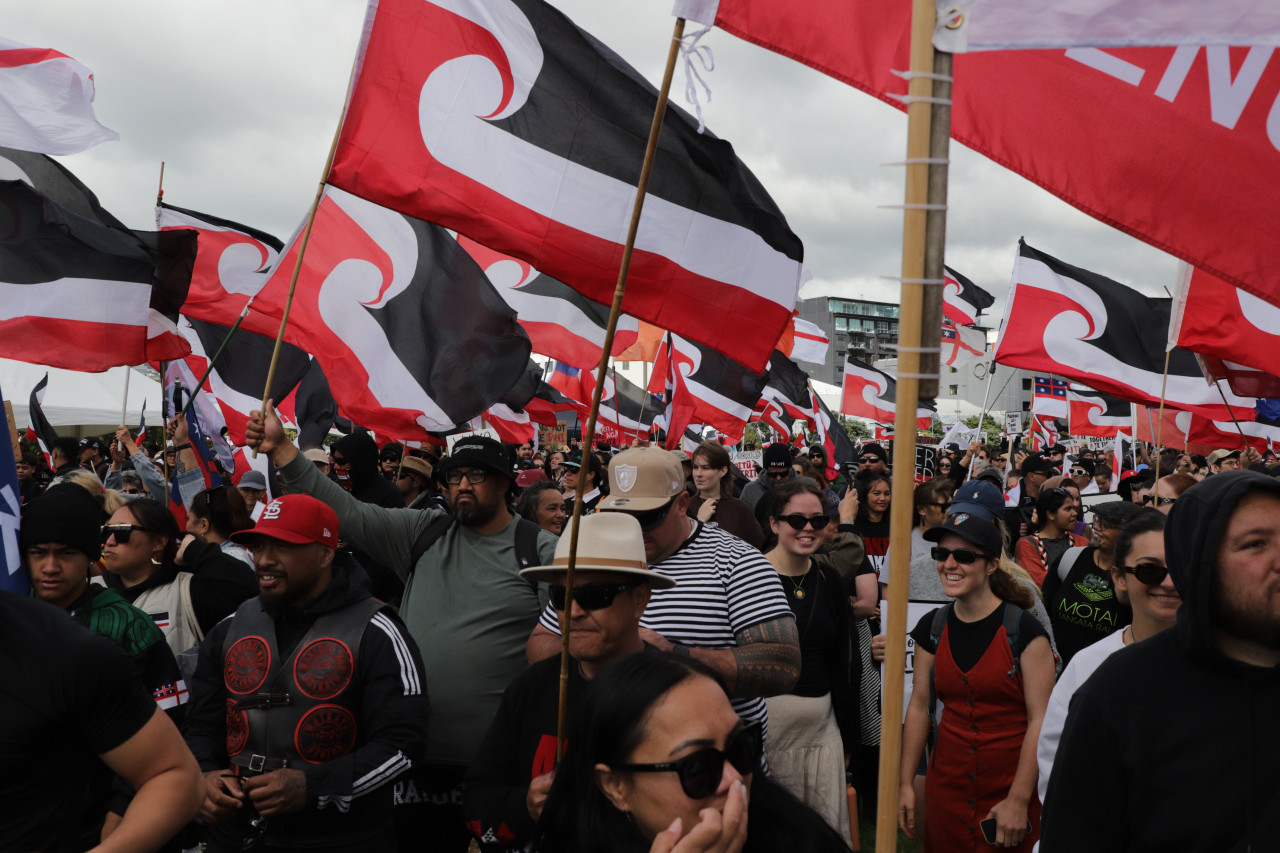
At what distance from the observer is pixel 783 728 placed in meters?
4.82

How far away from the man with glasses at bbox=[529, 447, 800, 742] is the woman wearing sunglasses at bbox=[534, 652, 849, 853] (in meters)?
1.06

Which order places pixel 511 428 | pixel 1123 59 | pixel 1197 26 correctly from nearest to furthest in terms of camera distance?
pixel 1197 26
pixel 1123 59
pixel 511 428

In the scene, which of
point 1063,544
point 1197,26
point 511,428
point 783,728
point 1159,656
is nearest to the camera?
point 1159,656

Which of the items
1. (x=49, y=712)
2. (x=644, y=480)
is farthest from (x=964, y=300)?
(x=49, y=712)

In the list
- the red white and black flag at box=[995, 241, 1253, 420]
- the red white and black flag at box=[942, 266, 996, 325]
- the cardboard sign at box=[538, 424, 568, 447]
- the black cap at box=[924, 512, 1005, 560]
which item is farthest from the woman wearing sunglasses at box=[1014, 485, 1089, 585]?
the cardboard sign at box=[538, 424, 568, 447]

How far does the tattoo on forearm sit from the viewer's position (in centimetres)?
337

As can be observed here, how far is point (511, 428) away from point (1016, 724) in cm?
860

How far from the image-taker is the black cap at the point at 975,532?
441cm

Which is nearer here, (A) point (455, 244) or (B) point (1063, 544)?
(A) point (455, 244)

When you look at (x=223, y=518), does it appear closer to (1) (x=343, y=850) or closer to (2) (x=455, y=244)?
(2) (x=455, y=244)

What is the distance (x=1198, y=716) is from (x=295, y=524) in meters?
2.94

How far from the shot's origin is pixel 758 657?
3441 mm

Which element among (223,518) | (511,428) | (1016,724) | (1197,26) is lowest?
(1016,724)

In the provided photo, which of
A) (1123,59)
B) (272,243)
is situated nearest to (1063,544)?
(1123,59)
